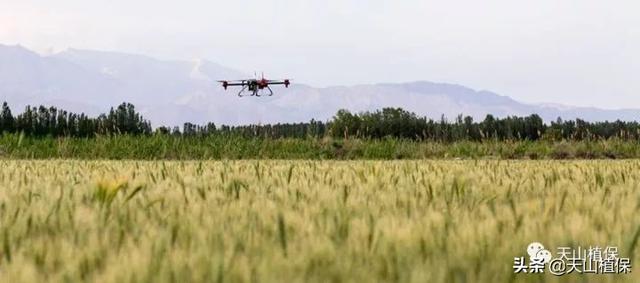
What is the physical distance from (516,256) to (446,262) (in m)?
0.17

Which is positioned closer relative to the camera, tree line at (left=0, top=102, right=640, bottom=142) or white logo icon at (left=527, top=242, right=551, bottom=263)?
white logo icon at (left=527, top=242, right=551, bottom=263)

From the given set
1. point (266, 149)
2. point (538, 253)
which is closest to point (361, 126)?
point (266, 149)

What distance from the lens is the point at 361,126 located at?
45.2 m

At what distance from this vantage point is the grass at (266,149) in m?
18.6

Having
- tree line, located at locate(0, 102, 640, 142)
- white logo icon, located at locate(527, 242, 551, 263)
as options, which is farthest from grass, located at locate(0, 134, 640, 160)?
white logo icon, located at locate(527, 242, 551, 263)

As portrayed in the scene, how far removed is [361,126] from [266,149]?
81.8 ft

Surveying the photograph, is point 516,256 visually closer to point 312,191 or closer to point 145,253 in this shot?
point 145,253

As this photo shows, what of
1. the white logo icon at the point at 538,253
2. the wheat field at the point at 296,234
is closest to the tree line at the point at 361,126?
the wheat field at the point at 296,234

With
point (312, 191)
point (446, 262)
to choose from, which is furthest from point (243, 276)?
point (312, 191)

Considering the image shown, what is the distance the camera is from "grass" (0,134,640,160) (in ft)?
61.1

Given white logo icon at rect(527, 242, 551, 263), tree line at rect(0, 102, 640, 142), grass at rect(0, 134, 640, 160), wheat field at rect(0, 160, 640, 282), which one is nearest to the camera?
wheat field at rect(0, 160, 640, 282)

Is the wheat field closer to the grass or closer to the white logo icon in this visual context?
the white logo icon

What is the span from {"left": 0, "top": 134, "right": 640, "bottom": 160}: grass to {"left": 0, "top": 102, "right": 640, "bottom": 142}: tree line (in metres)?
7.05

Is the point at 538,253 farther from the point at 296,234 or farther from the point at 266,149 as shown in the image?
the point at 266,149
